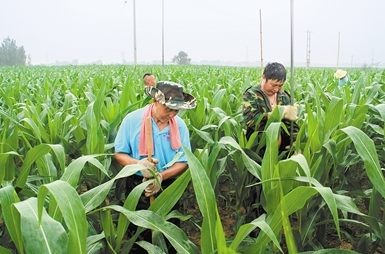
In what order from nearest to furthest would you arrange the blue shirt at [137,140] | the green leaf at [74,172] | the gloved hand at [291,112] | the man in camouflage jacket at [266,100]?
the green leaf at [74,172]
the blue shirt at [137,140]
the gloved hand at [291,112]
the man in camouflage jacket at [266,100]


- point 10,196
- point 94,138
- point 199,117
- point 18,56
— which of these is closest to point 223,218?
point 199,117

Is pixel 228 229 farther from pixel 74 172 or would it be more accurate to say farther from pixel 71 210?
pixel 71 210

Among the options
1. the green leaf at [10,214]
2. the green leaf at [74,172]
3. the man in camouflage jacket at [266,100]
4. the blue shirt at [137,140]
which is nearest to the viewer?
the green leaf at [10,214]

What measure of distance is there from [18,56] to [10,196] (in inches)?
2944

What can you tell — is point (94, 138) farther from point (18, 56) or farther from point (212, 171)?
point (18, 56)

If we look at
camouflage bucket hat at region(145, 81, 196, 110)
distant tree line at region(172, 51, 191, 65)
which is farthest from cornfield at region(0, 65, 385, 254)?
distant tree line at region(172, 51, 191, 65)

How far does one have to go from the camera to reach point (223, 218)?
117 inches

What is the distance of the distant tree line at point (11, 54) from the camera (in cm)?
6359

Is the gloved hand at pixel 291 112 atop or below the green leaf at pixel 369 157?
atop

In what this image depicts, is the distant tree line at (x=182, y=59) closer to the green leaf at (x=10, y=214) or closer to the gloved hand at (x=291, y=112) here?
the gloved hand at (x=291, y=112)

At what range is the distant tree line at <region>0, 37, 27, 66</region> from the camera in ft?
209

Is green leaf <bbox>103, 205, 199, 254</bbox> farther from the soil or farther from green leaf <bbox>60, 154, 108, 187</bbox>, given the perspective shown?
the soil

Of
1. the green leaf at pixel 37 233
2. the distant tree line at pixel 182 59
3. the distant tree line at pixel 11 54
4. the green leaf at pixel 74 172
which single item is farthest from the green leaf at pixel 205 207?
the distant tree line at pixel 11 54

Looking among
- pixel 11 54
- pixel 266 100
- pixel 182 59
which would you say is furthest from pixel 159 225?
pixel 11 54
